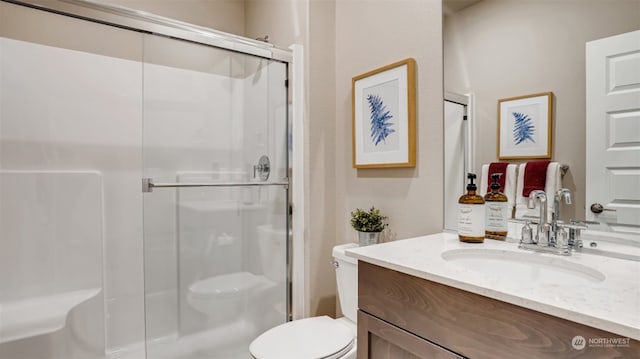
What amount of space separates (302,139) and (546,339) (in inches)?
56.2

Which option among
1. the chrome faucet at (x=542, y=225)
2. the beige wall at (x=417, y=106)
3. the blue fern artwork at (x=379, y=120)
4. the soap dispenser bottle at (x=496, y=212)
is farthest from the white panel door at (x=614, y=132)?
the blue fern artwork at (x=379, y=120)

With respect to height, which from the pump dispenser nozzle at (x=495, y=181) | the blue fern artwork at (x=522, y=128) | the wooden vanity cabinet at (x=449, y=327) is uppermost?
the blue fern artwork at (x=522, y=128)

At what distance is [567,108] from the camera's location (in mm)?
1101

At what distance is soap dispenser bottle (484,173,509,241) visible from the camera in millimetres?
1234

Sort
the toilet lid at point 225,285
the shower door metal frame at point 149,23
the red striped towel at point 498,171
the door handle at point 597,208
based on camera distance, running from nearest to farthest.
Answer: the door handle at point 597,208 → the red striped towel at point 498,171 → the shower door metal frame at point 149,23 → the toilet lid at point 225,285

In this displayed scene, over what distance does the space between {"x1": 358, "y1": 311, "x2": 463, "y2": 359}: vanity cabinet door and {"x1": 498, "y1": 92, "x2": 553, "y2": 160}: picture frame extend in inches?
28.3

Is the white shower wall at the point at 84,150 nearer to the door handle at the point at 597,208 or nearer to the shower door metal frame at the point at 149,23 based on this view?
the shower door metal frame at the point at 149,23

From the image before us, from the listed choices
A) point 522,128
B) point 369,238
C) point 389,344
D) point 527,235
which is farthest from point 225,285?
point 522,128

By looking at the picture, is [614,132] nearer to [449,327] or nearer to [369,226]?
[449,327]

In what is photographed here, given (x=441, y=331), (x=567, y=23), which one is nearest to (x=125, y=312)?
(x=441, y=331)

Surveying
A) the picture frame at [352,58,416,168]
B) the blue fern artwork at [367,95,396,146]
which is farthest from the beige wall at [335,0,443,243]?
the blue fern artwork at [367,95,396,146]

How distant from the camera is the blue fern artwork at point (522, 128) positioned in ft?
3.88

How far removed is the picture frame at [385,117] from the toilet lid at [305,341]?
76 cm

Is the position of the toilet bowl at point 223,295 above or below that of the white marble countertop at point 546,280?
below
